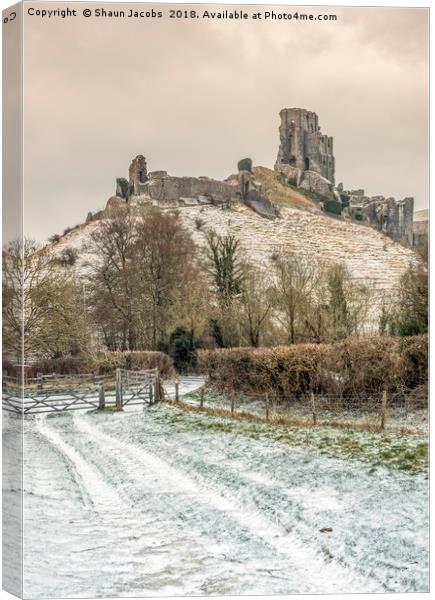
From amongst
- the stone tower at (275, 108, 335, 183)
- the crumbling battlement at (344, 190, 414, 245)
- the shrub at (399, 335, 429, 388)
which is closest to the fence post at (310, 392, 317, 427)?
the shrub at (399, 335, 429, 388)

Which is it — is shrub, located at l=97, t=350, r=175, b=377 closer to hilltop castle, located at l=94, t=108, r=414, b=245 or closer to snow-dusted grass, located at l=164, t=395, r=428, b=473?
snow-dusted grass, located at l=164, t=395, r=428, b=473

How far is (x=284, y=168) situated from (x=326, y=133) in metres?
0.64

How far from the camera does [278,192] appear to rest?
8172 mm

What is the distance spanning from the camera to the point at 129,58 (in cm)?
725

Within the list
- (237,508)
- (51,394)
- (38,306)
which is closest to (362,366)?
(237,508)

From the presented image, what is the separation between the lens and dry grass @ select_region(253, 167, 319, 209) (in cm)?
793

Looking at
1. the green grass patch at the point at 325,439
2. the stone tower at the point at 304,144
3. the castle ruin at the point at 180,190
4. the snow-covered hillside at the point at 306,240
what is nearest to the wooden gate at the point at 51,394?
the green grass patch at the point at 325,439

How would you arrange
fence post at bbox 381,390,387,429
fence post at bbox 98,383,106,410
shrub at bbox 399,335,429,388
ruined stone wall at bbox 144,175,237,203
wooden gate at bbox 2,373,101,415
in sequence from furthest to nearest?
1. fence post at bbox 381,390,387,429
2. shrub at bbox 399,335,429,388
3. fence post at bbox 98,383,106,410
4. ruined stone wall at bbox 144,175,237,203
5. wooden gate at bbox 2,373,101,415

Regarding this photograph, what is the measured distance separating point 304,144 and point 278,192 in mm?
1337

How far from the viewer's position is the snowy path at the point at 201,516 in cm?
670

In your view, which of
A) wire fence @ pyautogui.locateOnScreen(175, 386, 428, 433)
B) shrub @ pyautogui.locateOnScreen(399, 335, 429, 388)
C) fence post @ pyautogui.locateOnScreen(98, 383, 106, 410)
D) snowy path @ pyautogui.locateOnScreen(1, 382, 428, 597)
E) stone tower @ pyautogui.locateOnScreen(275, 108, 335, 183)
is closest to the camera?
snowy path @ pyautogui.locateOnScreen(1, 382, 428, 597)

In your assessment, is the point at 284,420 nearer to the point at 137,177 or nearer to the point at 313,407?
the point at 313,407

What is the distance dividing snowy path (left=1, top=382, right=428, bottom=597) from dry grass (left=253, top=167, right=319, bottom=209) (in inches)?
98.2

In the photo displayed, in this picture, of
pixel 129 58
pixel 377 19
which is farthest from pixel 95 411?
pixel 377 19
